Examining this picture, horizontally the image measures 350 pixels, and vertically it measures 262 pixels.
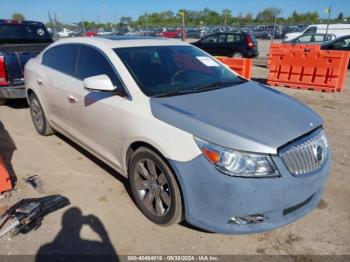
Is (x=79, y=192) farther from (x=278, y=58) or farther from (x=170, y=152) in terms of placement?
(x=278, y=58)

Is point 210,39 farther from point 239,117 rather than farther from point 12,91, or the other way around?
point 239,117

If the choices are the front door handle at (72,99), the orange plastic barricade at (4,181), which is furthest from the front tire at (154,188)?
the orange plastic barricade at (4,181)

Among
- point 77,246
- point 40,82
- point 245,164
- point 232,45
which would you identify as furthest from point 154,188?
point 232,45

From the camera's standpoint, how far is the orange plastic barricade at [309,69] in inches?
351

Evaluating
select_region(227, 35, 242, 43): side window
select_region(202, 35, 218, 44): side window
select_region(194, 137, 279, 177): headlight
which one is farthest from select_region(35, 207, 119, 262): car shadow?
select_region(202, 35, 218, 44): side window

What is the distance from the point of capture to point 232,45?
54.0ft

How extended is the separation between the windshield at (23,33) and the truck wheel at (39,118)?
3.80m

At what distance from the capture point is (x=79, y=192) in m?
3.63

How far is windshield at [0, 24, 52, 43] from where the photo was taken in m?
8.08

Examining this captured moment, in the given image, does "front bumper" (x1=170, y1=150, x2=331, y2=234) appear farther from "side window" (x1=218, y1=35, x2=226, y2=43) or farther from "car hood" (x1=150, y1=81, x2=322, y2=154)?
"side window" (x1=218, y1=35, x2=226, y2=43)

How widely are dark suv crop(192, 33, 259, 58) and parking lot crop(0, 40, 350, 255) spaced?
12563mm

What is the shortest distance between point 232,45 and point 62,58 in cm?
1341

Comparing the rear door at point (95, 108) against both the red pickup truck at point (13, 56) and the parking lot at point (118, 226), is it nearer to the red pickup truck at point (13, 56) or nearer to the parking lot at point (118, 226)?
the parking lot at point (118, 226)

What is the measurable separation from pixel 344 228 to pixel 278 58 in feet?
24.8
